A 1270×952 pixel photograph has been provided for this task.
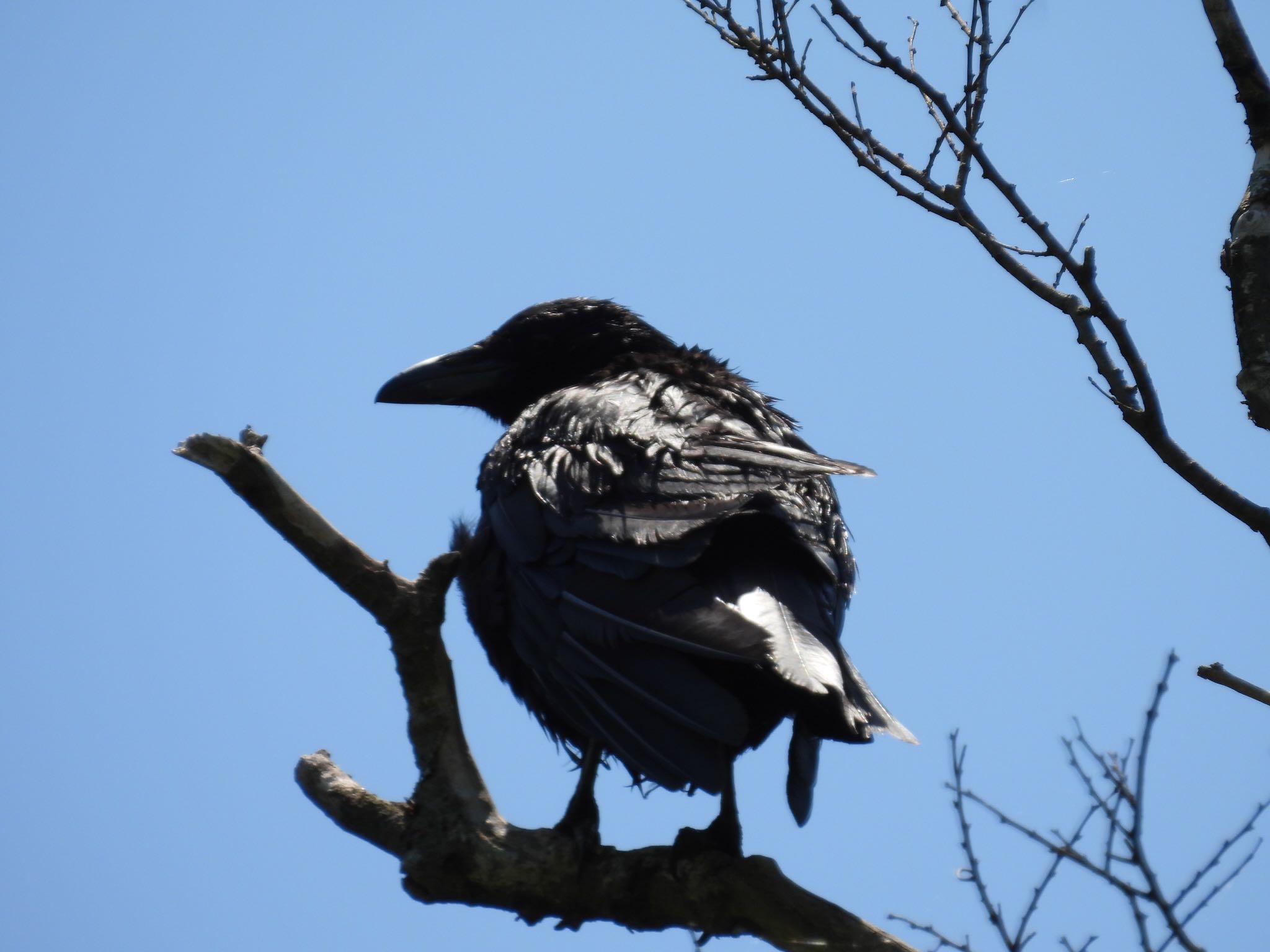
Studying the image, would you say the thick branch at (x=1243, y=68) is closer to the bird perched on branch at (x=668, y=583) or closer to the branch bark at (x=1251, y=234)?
the branch bark at (x=1251, y=234)

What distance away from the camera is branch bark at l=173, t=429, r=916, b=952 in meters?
3.39

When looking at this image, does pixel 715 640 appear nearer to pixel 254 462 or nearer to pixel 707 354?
pixel 254 462

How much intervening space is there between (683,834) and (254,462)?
153 cm

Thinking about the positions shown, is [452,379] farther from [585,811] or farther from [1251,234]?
[1251,234]

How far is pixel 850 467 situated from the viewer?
3771 millimetres

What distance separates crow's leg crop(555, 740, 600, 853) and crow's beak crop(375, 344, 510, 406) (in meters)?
2.02

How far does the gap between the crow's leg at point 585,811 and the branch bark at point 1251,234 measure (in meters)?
1.99

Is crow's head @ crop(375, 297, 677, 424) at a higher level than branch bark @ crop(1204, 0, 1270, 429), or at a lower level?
higher

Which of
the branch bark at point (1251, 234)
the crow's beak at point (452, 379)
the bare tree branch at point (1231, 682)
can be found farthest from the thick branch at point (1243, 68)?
the crow's beak at point (452, 379)

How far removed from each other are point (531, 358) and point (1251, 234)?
329 cm

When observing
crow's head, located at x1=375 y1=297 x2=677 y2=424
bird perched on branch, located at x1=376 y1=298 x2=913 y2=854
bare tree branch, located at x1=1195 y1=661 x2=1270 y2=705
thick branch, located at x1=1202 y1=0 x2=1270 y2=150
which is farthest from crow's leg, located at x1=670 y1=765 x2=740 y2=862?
crow's head, located at x1=375 y1=297 x2=677 y2=424

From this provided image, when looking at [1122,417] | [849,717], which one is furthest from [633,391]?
[1122,417]

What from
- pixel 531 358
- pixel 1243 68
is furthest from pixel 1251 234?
pixel 531 358

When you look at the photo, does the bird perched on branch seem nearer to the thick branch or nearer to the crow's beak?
the crow's beak
